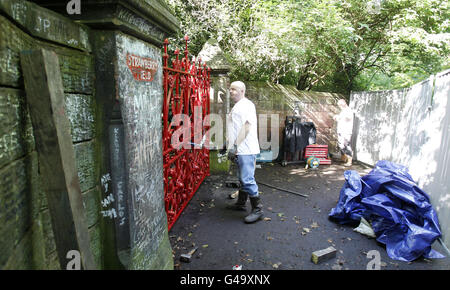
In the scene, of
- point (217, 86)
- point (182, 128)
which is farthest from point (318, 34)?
point (182, 128)

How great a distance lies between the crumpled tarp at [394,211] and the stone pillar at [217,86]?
9.97 feet

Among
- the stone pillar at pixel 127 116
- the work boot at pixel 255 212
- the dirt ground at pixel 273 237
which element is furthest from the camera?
the work boot at pixel 255 212

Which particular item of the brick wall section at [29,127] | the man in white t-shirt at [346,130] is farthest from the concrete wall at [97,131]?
the man in white t-shirt at [346,130]

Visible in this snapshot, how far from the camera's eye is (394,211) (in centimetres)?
333

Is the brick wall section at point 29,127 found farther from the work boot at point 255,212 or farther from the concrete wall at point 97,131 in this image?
the work boot at point 255,212

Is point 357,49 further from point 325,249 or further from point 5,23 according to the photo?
point 5,23

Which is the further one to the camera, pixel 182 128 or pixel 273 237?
pixel 182 128

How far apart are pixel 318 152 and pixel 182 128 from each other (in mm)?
5252

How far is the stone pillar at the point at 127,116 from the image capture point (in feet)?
4.87

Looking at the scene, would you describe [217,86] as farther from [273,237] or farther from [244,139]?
[273,237]

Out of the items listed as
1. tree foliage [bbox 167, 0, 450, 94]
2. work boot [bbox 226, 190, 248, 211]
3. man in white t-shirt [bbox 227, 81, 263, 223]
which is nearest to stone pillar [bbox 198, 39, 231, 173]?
tree foliage [bbox 167, 0, 450, 94]

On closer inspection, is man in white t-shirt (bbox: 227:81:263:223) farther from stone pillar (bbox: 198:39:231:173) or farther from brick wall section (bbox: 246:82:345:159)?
brick wall section (bbox: 246:82:345:159)

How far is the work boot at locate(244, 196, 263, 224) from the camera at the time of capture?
4.03 m

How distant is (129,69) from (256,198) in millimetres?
2979
